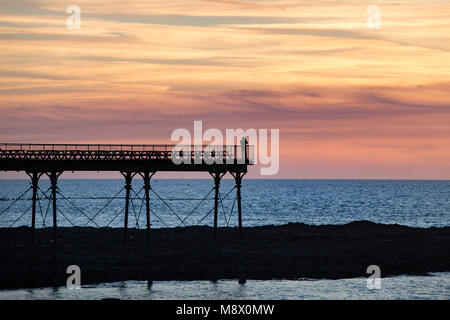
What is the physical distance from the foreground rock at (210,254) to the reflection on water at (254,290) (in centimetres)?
164

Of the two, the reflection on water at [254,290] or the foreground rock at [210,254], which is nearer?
the reflection on water at [254,290]

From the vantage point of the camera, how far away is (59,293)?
4500 centimetres

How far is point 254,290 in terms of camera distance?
4706 cm

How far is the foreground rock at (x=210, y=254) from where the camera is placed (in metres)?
51.4

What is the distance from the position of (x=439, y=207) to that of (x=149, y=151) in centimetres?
12899

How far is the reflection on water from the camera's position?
4488 centimetres

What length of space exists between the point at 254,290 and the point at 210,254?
11.8m

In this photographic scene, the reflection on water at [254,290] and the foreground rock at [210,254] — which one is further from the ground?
the foreground rock at [210,254]

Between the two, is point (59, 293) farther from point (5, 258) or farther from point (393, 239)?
point (393, 239)

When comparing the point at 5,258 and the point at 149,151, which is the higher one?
the point at 149,151

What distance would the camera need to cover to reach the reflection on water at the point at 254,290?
1767 inches
